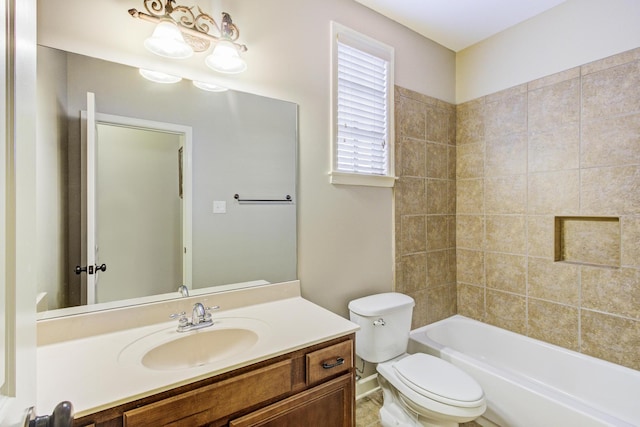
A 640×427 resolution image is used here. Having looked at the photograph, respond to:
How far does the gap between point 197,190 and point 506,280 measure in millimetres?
2342

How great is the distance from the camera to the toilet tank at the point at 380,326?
1791 millimetres

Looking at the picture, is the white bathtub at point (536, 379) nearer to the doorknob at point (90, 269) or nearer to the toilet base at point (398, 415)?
the toilet base at point (398, 415)

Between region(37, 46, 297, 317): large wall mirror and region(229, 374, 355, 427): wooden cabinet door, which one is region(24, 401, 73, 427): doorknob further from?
region(37, 46, 297, 317): large wall mirror

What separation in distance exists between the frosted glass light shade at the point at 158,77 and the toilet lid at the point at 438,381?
1884 millimetres

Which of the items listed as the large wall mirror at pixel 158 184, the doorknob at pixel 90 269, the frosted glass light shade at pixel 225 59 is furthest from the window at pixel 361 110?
the doorknob at pixel 90 269

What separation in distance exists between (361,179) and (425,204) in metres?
0.71

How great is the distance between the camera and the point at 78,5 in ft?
3.98

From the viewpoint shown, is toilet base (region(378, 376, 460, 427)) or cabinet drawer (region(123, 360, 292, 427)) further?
toilet base (region(378, 376, 460, 427))

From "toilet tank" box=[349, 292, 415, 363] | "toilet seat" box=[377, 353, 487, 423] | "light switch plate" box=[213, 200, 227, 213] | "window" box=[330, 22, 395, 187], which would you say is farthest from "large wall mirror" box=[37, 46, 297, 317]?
"toilet seat" box=[377, 353, 487, 423]

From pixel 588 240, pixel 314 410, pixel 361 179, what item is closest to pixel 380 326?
pixel 314 410

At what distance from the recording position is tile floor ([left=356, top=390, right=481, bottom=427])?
72.0 inches

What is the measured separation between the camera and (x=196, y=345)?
1.26m

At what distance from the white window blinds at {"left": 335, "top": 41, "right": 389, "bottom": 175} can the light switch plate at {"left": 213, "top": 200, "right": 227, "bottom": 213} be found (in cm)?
76

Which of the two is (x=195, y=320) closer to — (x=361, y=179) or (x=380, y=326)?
(x=380, y=326)
